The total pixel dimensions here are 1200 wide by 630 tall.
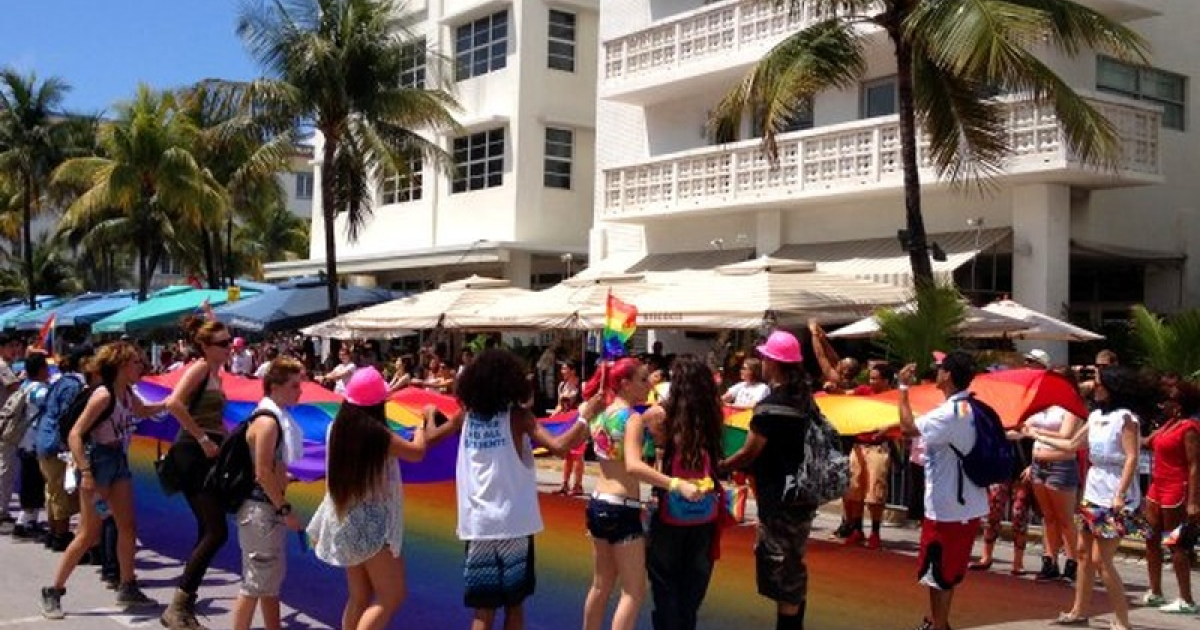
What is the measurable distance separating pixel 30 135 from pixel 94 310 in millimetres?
11293

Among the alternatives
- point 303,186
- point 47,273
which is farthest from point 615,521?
point 303,186

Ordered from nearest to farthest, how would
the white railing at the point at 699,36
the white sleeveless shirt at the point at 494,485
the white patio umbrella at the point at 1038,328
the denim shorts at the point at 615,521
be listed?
1. the white sleeveless shirt at the point at 494,485
2. the denim shorts at the point at 615,521
3. the white patio umbrella at the point at 1038,328
4. the white railing at the point at 699,36

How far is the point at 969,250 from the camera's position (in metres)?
20.1

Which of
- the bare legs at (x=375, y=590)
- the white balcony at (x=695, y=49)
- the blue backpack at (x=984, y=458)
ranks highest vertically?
the white balcony at (x=695, y=49)

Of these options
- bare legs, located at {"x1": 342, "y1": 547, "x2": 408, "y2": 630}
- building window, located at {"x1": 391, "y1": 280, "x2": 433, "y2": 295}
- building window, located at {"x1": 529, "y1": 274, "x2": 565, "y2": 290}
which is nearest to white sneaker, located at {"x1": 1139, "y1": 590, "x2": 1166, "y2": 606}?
bare legs, located at {"x1": 342, "y1": 547, "x2": 408, "y2": 630}

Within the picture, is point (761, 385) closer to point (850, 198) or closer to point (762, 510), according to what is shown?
point (762, 510)

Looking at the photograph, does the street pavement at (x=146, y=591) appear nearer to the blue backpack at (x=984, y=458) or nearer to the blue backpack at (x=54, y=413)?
the blue backpack at (x=54, y=413)

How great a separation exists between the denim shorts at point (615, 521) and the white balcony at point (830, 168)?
488 inches

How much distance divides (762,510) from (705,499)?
671 mm

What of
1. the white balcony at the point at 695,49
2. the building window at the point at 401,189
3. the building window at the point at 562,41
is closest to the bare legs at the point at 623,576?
the white balcony at the point at 695,49

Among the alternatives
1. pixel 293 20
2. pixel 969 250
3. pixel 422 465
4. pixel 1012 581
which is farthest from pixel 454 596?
pixel 293 20

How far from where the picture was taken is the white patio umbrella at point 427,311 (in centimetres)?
2220

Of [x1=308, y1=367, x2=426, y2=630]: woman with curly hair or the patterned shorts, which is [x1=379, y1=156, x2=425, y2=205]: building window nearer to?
the patterned shorts

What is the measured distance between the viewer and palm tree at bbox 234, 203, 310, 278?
6097 cm
